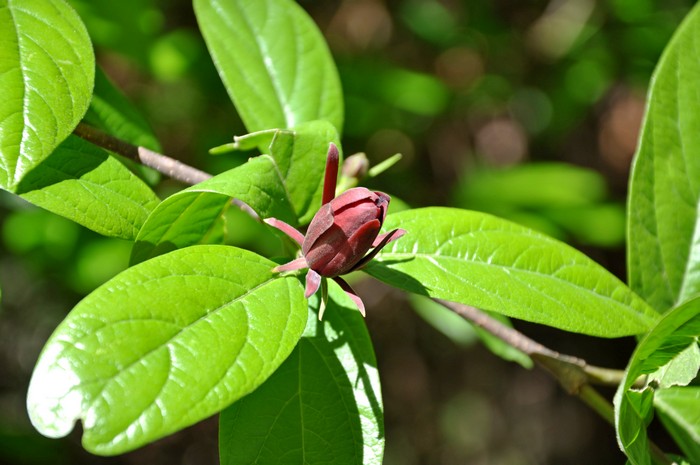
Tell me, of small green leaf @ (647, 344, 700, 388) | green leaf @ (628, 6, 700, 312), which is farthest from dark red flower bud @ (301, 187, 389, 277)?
green leaf @ (628, 6, 700, 312)

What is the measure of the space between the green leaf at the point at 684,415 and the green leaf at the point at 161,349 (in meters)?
0.71

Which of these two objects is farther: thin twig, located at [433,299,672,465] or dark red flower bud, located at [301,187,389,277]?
thin twig, located at [433,299,672,465]

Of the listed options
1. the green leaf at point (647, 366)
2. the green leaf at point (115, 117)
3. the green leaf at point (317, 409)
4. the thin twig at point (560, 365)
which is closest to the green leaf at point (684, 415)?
the thin twig at point (560, 365)

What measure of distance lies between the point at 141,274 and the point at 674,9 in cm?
260

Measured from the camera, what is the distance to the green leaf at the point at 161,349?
62cm

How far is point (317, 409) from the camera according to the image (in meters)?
0.89

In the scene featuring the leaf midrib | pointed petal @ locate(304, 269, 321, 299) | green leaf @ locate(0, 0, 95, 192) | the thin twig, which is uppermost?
green leaf @ locate(0, 0, 95, 192)

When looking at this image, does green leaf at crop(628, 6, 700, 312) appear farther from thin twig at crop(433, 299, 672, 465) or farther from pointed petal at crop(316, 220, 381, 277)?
pointed petal at crop(316, 220, 381, 277)

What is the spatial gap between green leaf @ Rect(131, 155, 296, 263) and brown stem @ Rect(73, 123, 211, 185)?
107 mm

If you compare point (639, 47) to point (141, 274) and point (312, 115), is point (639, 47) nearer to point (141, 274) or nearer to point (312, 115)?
point (312, 115)

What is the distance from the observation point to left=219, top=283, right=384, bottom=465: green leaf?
855mm

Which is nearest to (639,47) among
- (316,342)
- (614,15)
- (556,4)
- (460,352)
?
(614,15)

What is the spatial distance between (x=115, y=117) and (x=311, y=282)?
23.1 inches

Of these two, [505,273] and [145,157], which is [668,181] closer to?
[505,273]
